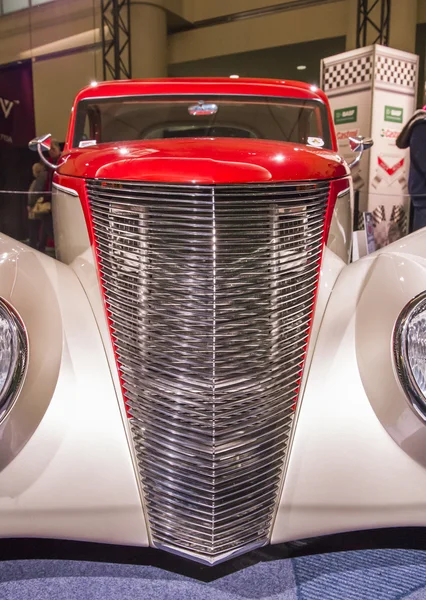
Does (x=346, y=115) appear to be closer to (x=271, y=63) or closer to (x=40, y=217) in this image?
(x=40, y=217)

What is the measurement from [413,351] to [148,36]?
9.36 m

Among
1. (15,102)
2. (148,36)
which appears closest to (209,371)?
(15,102)

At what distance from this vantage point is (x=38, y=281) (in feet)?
4.71

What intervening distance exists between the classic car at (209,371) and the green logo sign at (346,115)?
5432 millimetres

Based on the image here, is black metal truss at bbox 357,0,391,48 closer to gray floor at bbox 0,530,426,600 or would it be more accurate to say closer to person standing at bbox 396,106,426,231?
person standing at bbox 396,106,426,231

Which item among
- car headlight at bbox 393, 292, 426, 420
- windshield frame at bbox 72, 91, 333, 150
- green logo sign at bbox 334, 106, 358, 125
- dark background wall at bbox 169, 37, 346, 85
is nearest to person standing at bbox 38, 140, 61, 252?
windshield frame at bbox 72, 91, 333, 150

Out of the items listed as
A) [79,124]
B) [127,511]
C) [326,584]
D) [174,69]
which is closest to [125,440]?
[127,511]

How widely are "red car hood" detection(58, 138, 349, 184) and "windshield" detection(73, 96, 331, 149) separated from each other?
2.94ft

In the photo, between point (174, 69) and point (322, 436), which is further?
point (174, 69)

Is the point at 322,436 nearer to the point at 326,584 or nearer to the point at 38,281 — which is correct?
the point at 326,584

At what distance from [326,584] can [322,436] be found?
1.26 ft

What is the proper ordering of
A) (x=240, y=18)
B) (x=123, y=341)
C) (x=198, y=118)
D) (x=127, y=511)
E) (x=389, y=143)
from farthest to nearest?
(x=240, y=18) → (x=389, y=143) → (x=198, y=118) → (x=123, y=341) → (x=127, y=511)

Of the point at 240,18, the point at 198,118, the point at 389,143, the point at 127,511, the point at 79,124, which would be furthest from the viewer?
the point at 240,18

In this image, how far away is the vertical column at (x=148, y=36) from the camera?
29.7 ft
